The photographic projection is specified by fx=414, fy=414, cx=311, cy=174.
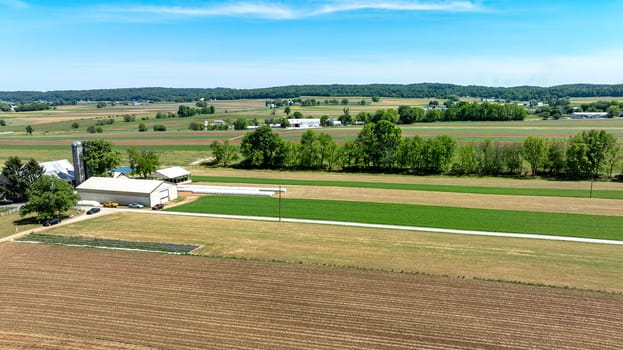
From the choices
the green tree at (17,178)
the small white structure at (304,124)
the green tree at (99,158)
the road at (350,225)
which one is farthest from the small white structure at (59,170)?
the small white structure at (304,124)

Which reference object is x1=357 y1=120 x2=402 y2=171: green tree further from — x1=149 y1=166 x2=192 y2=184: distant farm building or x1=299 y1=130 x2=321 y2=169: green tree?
x1=149 y1=166 x2=192 y2=184: distant farm building

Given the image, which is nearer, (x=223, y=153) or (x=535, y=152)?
(x=535, y=152)

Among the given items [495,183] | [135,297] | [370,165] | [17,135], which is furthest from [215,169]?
[17,135]

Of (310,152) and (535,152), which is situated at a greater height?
(535,152)

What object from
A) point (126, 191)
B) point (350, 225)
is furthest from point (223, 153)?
point (350, 225)

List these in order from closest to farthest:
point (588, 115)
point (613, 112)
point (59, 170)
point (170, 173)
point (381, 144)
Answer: point (59, 170) < point (170, 173) < point (381, 144) < point (613, 112) < point (588, 115)

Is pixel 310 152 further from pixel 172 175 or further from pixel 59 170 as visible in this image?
pixel 59 170

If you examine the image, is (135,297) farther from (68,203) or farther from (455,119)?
(455,119)

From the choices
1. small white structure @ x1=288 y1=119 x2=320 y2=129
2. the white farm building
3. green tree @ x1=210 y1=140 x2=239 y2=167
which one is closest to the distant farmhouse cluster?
the white farm building
